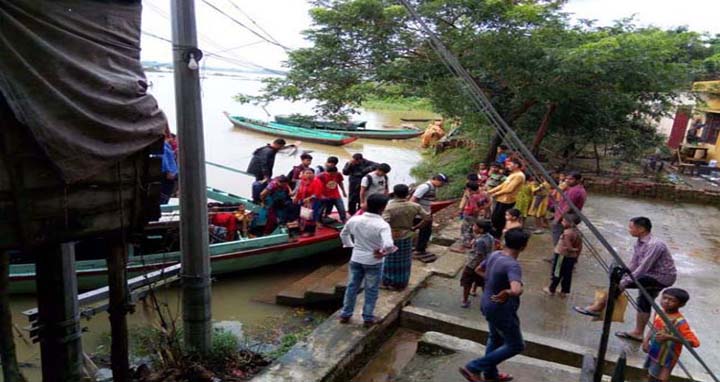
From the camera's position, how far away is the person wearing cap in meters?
6.87

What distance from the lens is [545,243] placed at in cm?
843

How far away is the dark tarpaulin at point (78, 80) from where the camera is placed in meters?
2.44

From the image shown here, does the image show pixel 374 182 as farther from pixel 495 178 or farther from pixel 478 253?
pixel 495 178

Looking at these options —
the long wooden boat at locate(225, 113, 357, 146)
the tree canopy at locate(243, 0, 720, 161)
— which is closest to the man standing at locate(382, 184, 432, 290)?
the tree canopy at locate(243, 0, 720, 161)

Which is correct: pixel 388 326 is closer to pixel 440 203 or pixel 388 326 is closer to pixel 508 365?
pixel 508 365

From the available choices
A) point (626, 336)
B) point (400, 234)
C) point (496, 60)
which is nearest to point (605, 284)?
point (626, 336)

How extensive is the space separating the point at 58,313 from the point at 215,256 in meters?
4.26

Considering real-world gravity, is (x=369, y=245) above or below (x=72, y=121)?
below

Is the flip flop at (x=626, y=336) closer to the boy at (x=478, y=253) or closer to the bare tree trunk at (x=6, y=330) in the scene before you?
the boy at (x=478, y=253)

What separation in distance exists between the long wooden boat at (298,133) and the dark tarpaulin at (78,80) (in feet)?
73.6

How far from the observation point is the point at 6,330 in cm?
294

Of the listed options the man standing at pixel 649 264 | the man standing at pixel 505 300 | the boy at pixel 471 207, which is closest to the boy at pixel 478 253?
the man standing at pixel 649 264

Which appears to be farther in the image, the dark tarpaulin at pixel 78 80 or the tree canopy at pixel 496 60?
the tree canopy at pixel 496 60

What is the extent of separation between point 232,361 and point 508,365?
260 cm
